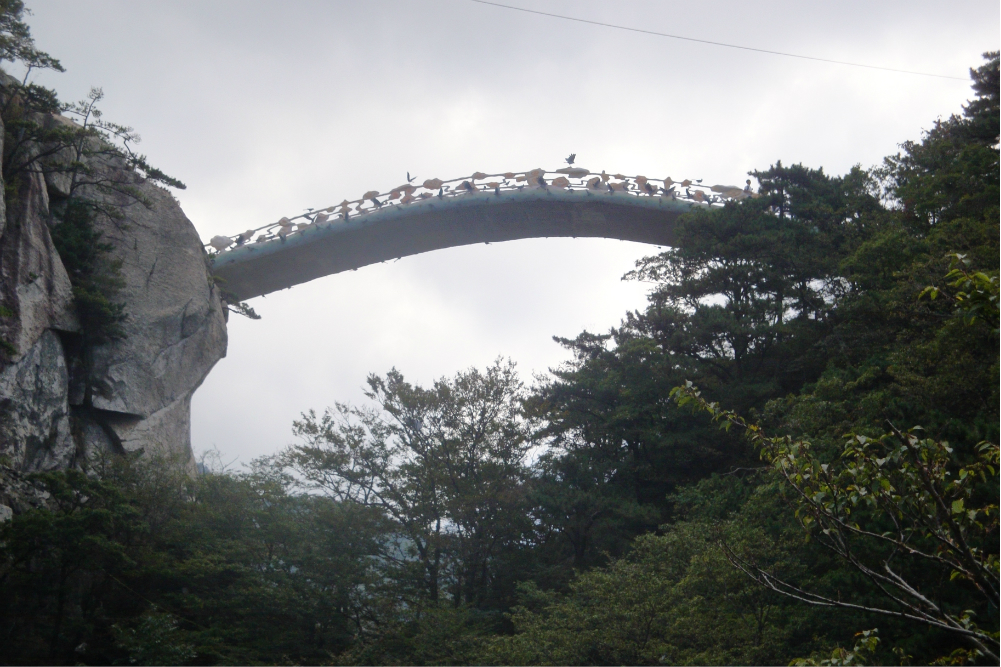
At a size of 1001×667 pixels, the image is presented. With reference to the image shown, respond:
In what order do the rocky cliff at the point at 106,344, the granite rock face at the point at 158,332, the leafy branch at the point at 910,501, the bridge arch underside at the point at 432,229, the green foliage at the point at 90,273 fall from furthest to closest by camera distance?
the bridge arch underside at the point at 432,229
the granite rock face at the point at 158,332
the green foliage at the point at 90,273
the rocky cliff at the point at 106,344
the leafy branch at the point at 910,501

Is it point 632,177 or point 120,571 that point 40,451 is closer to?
point 120,571

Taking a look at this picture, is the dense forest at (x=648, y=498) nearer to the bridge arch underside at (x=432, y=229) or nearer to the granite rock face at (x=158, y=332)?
the granite rock face at (x=158, y=332)

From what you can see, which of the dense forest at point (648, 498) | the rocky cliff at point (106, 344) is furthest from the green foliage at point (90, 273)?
the dense forest at point (648, 498)

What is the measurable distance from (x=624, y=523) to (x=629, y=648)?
628 cm

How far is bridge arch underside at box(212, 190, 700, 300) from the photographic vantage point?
73.2 feet

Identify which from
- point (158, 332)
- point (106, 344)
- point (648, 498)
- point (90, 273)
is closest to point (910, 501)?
point (648, 498)

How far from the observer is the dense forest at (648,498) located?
29.3 feet

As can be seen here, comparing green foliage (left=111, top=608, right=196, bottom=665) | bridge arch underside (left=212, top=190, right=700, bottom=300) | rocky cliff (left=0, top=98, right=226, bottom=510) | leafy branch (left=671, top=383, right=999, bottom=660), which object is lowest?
green foliage (left=111, top=608, right=196, bottom=665)

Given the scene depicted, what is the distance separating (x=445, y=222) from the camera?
75.6 ft

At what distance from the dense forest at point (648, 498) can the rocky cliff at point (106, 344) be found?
50.5 inches

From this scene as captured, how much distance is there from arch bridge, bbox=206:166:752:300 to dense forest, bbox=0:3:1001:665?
4252mm

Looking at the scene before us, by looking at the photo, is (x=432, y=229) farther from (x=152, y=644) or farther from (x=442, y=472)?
(x=152, y=644)

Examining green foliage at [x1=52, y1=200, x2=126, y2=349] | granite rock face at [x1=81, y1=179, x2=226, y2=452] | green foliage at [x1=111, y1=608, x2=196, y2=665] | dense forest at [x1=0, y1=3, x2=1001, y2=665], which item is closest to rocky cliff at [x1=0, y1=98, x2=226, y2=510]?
granite rock face at [x1=81, y1=179, x2=226, y2=452]

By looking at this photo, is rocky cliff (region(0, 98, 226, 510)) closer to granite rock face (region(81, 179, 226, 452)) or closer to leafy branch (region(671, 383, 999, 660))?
granite rock face (region(81, 179, 226, 452))
